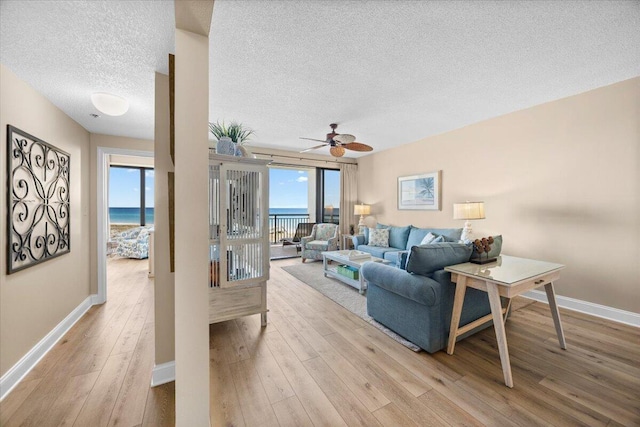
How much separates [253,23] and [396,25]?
1.00m

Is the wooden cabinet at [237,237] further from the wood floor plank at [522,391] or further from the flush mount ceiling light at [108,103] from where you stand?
the wood floor plank at [522,391]

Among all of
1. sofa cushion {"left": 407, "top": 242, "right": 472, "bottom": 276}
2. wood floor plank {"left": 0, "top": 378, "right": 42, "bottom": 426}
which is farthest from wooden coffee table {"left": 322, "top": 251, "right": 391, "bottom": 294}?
wood floor plank {"left": 0, "top": 378, "right": 42, "bottom": 426}

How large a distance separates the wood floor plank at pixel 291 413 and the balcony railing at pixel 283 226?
6.29 m

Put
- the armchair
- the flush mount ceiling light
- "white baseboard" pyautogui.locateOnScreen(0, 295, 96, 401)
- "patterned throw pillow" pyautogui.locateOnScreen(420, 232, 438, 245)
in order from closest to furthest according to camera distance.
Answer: "white baseboard" pyautogui.locateOnScreen(0, 295, 96, 401) < the flush mount ceiling light < "patterned throw pillow" pyautogui.locateOnScreen(420, 232, 438, 245) < the armchair

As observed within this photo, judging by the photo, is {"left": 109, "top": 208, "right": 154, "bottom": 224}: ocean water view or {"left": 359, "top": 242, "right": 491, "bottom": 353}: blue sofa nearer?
{"left": 359, "top": 242, "right": 491, "bottom": 353}: blue sofa

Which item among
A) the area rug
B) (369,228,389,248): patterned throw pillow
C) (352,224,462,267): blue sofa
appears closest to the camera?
the area rug

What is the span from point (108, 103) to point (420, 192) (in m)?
4.70

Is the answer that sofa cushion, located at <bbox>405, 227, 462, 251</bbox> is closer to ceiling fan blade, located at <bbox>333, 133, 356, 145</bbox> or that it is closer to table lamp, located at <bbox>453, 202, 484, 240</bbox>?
table lamp, located at <bbox>453, 202, 484, 240</bbox>

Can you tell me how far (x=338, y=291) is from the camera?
3533 mm

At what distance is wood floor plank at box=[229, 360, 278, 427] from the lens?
1.43m

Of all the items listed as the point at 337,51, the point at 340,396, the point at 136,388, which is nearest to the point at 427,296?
the point at 340,396

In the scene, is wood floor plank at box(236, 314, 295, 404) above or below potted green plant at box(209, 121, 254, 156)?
below

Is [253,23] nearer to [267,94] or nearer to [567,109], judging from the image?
[267,94]

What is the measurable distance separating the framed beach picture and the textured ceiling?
1643mm
